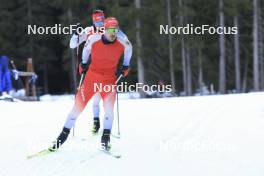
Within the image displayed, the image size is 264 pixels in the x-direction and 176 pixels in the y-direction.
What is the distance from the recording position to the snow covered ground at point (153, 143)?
A: 703cm

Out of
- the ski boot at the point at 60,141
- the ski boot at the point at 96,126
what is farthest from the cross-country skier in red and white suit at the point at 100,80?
the ski boot at the point at 96,126

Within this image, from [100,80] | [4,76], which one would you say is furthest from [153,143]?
[4,76]

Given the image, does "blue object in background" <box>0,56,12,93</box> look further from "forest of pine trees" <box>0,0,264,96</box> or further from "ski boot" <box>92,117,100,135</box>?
"forest of pine trees" <box>0,0,264,96</box>

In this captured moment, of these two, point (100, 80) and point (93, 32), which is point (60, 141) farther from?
point (93, 32)

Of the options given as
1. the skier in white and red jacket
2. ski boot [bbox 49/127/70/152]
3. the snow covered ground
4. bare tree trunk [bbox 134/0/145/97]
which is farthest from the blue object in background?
ski boot [bbox 49/127/70/152]

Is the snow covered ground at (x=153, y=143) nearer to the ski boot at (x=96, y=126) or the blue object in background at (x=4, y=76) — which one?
the ski boot at (x=96, y=126)

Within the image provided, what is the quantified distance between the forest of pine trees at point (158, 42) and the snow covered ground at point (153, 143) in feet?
66.5

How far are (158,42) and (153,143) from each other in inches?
1128

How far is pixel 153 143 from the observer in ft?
29.5

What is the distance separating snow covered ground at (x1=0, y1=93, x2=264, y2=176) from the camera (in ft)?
23.1

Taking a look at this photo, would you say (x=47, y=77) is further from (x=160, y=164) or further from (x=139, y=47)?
(x=160, y=164)

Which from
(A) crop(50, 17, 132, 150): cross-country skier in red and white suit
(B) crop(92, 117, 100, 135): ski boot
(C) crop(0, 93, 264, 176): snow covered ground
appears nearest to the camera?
(C) crop(0, 93, 264, 176): snow covered ground

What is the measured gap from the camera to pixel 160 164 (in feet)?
24.1

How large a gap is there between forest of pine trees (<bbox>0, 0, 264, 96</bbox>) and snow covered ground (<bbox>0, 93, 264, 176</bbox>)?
66.5 ft
